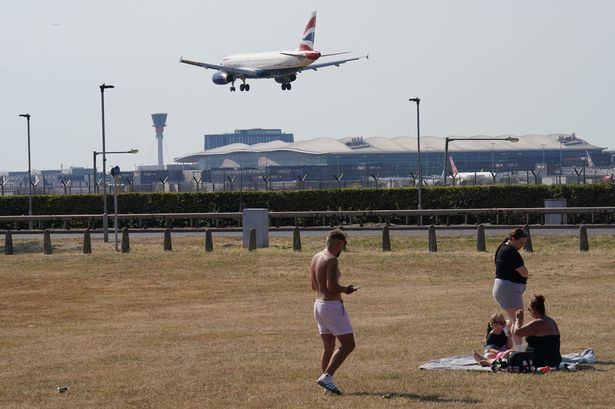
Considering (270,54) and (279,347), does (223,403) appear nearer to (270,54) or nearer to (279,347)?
(279,347)

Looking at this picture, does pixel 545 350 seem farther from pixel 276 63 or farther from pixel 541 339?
pixel 276 63

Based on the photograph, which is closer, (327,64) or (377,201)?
(377,201)

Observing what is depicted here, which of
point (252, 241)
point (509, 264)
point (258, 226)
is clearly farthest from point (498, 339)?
point (258, 226)

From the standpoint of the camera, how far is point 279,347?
60.3 feet

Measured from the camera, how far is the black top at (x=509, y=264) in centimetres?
1611

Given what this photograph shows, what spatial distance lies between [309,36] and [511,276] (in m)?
77.5

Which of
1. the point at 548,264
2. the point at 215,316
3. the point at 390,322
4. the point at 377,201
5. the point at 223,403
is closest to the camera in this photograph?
the point at 223,403

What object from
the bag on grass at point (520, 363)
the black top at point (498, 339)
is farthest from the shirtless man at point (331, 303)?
the black top at point (498, 339)

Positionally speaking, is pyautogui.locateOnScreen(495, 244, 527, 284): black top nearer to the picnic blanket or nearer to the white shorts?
the picnic blanket

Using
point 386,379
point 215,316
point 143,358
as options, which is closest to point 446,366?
point 386,379

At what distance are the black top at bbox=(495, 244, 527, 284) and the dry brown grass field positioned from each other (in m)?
1.49

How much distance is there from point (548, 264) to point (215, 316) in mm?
12205

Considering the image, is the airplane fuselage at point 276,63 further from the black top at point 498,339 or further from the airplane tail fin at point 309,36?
the black top at point 498,339

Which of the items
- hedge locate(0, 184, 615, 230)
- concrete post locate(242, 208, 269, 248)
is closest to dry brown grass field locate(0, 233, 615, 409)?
concrete post locate(242, 208, 269, 248)
